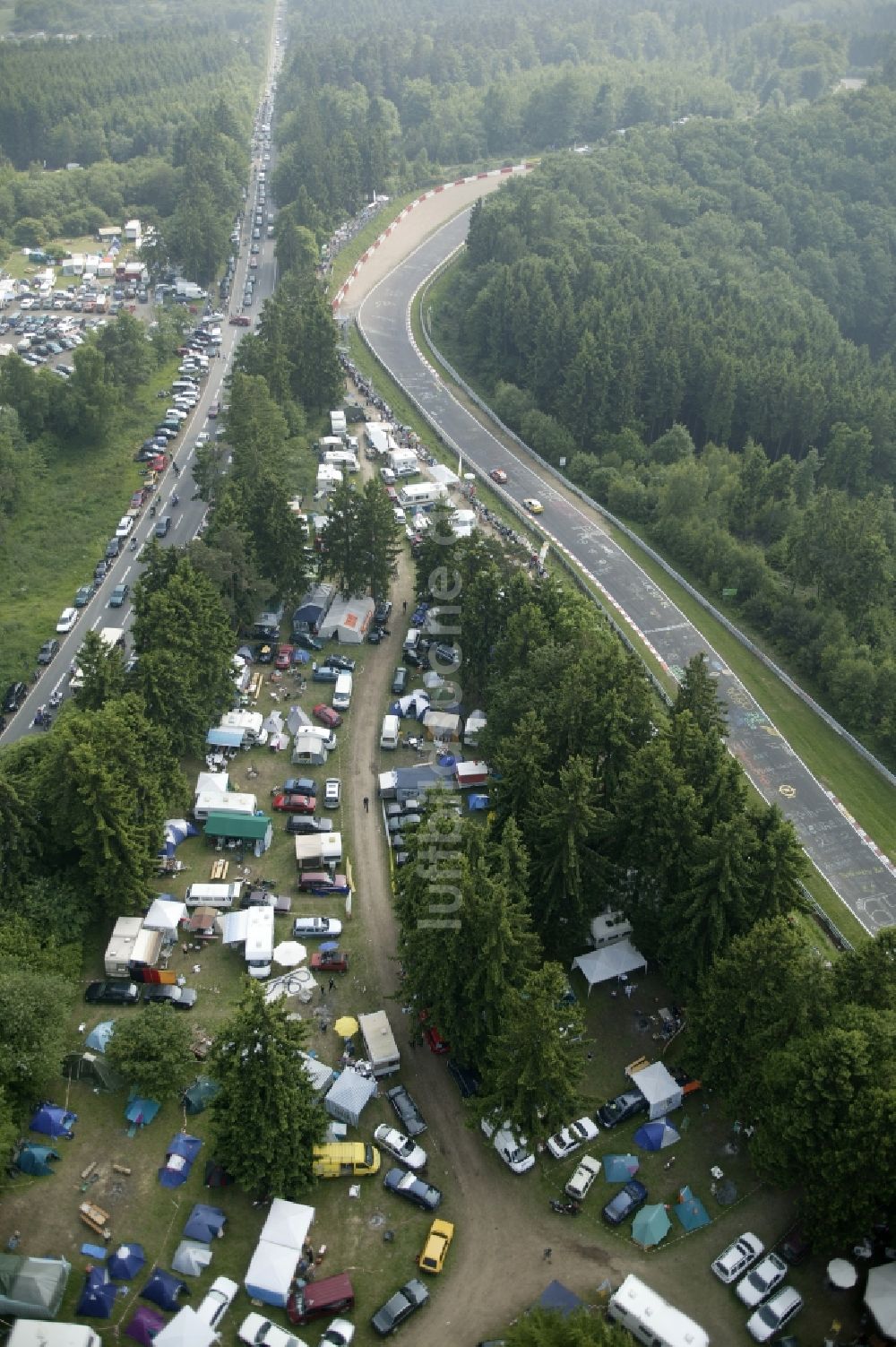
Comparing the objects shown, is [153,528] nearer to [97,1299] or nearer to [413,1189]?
[413,1189]

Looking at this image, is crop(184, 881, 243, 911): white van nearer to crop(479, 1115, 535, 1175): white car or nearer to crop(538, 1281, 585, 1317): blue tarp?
crop(479, 1115, 535, 1175): white car

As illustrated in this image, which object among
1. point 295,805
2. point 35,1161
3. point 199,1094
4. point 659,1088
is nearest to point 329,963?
point 199,1094

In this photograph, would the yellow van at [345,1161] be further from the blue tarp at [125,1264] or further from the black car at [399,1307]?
the blue tarp at [125,1264]

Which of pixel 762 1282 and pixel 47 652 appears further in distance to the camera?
pixel 47 652

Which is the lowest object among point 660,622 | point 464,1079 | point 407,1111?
point 407,1111

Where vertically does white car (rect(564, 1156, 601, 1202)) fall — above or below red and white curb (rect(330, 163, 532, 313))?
below

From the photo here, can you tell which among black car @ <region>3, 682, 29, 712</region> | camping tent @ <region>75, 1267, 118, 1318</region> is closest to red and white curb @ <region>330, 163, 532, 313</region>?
black car @ <region>3, 682, 29, 712</region>

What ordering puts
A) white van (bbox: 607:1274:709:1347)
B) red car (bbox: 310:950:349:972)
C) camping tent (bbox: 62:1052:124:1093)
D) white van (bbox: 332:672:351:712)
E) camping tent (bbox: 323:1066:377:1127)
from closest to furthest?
1. white van (bbox: 607:1274:709:1347)
2. camping tent (bbox: 323:1066:377:1127)
3. camping tent (bbox: 62:1052:124:1093)
4. red car (bbox: 310:950:349:972)
5. white van (bbox: 332:672:351:712)
